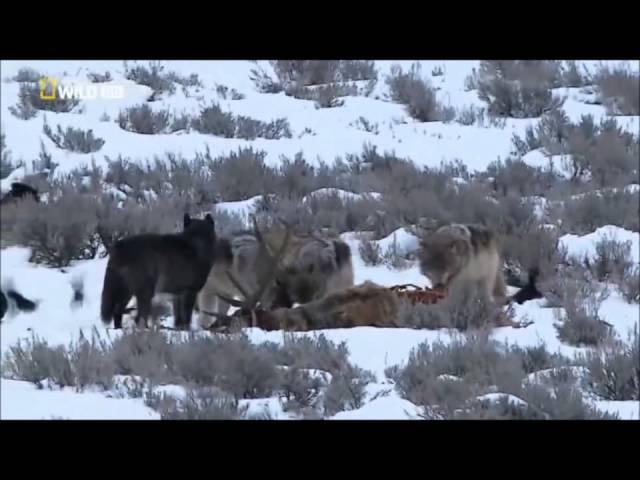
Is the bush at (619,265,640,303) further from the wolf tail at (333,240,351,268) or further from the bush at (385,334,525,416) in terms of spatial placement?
the wolf tail at (333,240,351,268)

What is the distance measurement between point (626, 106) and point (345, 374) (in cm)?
1154

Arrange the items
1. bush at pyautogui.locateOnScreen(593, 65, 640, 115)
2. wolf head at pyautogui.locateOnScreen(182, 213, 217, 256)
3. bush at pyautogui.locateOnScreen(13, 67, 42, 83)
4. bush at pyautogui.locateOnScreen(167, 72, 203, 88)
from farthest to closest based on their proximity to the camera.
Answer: bush at pyautogui.locateOnScreen(167, 72, 203, 88) < bush at pyautogui.locateOnScreen(13, 67, 42, 83) < bush at pyautogui.locateOnScreen(593, 65, 640, 115) < wolf head at pyautogui.locateOnScreen(182, 213, 217, 256)

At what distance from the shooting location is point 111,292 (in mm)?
9406

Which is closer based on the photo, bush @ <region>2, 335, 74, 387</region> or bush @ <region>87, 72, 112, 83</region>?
bush @ <region>2, 335, 74, 387</region>

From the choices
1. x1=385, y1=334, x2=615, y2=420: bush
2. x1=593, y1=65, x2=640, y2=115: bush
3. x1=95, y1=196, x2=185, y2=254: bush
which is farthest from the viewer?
x1=593, y1=65, x2=640, y2=115: bush

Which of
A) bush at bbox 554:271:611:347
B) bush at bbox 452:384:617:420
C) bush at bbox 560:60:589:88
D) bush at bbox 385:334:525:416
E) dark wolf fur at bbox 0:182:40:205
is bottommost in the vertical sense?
bush at bbox 452:384:617:420

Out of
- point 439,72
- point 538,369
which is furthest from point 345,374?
point 439,72

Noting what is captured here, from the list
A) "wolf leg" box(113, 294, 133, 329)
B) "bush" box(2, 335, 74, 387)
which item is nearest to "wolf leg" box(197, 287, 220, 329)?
"wolf leg" box(113, 294, 133, 329)

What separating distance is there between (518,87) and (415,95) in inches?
65.8

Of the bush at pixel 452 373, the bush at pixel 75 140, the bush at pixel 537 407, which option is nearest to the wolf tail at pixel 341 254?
the bush at pixel 452 373

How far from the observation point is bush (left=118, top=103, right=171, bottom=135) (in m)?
17.6

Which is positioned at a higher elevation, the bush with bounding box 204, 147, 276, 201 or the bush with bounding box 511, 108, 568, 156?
the bush with bounding box 511, 108, 568, 156

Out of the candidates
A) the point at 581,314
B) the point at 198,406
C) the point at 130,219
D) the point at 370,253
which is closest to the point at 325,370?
the point at 198,406

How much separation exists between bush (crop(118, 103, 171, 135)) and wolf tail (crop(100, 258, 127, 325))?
8.30 metres
